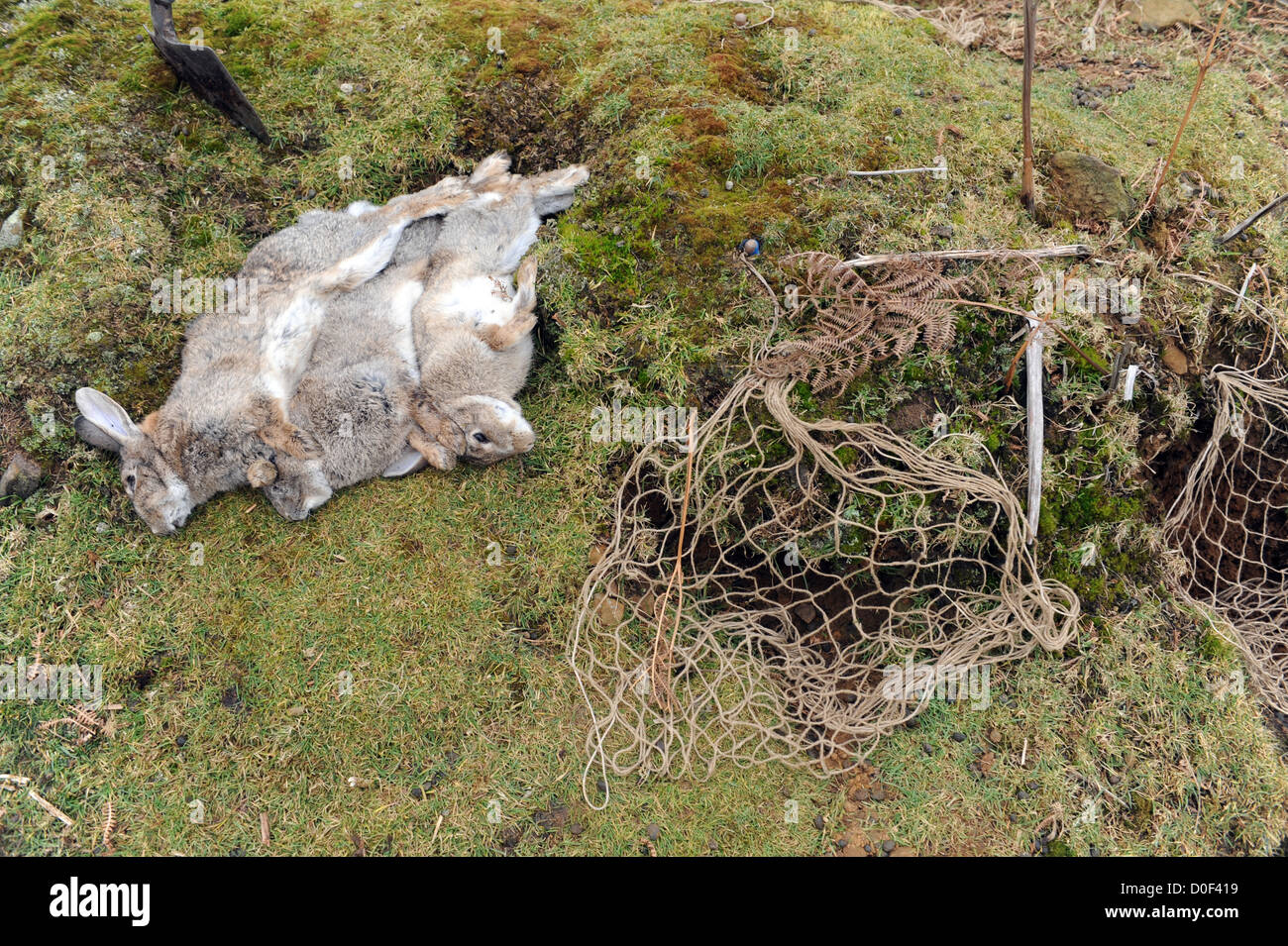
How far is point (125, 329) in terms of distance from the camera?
4.84 meters

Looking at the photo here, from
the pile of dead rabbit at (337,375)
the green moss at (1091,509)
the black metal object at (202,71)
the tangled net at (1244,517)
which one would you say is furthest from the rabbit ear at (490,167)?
the tangled net at (1244,517)

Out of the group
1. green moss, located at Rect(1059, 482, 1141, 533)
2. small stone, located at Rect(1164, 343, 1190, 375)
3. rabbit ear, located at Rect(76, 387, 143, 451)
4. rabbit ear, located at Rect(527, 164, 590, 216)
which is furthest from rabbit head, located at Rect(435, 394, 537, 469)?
small stone, located at Rect(1164, 343, 1190, 375)

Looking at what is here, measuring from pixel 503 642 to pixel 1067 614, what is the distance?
358cm

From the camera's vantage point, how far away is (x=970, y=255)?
4375 millimetres

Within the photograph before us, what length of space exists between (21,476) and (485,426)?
3096mm

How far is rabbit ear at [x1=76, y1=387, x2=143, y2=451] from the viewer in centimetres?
436

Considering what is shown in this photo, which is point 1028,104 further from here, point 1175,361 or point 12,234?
point 12,234

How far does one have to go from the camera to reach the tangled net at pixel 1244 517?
4734 mm

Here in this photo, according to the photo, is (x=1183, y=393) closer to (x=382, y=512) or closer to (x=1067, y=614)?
(x=1067, y=614)

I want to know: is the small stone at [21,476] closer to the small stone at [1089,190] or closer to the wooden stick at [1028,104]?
the wooden stick at [1028,104]

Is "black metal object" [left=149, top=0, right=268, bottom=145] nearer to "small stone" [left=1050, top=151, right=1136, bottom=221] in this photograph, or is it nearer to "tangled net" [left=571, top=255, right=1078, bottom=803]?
"tangled net" [left=571, top=255, right=1078, bottom=803]

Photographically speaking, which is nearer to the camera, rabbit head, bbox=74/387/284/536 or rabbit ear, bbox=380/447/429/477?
rabbit head, bbox=74/387/284/536

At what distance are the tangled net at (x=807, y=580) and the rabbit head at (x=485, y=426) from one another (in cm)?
78

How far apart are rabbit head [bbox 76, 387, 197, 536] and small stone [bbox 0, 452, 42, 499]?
0.42 metres
